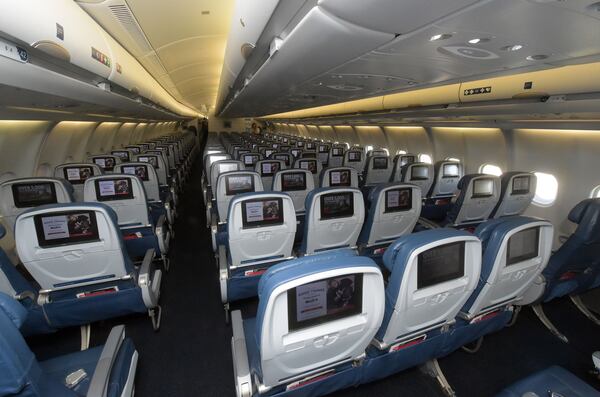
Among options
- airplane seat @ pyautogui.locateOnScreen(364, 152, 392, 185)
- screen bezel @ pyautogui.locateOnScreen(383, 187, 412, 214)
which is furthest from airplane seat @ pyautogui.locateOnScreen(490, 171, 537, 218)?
airplane seat @ pyautogui.locateOnScreen(364, 152, 392, 185)

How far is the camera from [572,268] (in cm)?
302

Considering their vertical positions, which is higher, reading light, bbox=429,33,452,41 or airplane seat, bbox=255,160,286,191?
reading light, bbox=429,33,452,41

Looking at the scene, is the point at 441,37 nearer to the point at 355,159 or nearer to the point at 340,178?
the point at 340,178

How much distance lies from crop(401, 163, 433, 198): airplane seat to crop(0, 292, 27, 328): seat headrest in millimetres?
6035

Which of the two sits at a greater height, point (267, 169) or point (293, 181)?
point (267, 169)

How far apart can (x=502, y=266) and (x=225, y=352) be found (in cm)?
269

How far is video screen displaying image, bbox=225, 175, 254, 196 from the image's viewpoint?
446 cm

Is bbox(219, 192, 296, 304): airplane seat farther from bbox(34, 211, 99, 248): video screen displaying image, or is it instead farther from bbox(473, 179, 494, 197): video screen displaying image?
bbox(473, 179, 494, 197): video screen displaying image

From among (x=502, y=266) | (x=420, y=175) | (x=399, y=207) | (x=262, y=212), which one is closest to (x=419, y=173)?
(x=420, y=175)

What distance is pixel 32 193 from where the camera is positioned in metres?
3.72

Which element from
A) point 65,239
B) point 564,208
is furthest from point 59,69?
point 564,208

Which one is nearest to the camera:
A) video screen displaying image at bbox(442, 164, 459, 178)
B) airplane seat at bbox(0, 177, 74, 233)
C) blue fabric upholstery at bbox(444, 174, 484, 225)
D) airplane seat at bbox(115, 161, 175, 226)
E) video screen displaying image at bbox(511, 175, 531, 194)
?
airplane seat at bbox(0, 177, 74, 233)

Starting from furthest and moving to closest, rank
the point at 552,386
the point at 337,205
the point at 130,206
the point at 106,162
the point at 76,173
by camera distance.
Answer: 1. the point at 106,162
2. the point at 76,173
3. the point at 130,206
4. the point at 337,205
5. the point at 552,386

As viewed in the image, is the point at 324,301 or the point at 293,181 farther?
the point at 293,181
